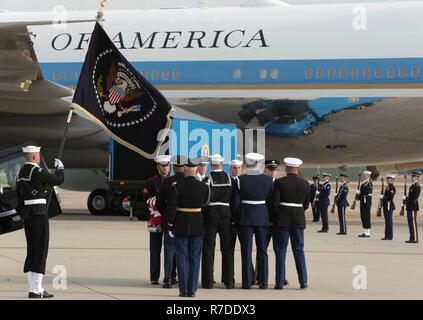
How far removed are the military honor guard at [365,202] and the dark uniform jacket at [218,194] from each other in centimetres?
834

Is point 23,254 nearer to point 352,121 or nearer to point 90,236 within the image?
point 90,236

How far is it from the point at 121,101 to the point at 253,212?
2327mm

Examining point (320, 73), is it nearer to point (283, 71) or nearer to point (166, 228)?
point (283, 71)

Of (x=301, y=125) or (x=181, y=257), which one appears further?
(x=301, y=125)

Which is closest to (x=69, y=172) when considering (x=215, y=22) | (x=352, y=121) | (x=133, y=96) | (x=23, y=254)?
(x=215, y=22)

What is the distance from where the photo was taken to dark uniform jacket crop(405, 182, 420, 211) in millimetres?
20062

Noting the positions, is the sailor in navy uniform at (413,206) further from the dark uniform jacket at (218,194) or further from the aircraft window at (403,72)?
the dark uniform jacket at (218,194)

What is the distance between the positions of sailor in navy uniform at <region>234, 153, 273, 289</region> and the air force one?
10.2 meters

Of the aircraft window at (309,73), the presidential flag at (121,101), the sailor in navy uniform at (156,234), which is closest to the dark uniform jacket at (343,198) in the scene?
the aircraft window at (309,73)

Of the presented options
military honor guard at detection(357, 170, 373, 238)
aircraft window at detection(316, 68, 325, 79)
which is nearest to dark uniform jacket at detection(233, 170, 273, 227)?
military honor guard at detection(357, 170, 373, 238)

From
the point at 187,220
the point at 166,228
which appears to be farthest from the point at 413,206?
the point at 187,220
